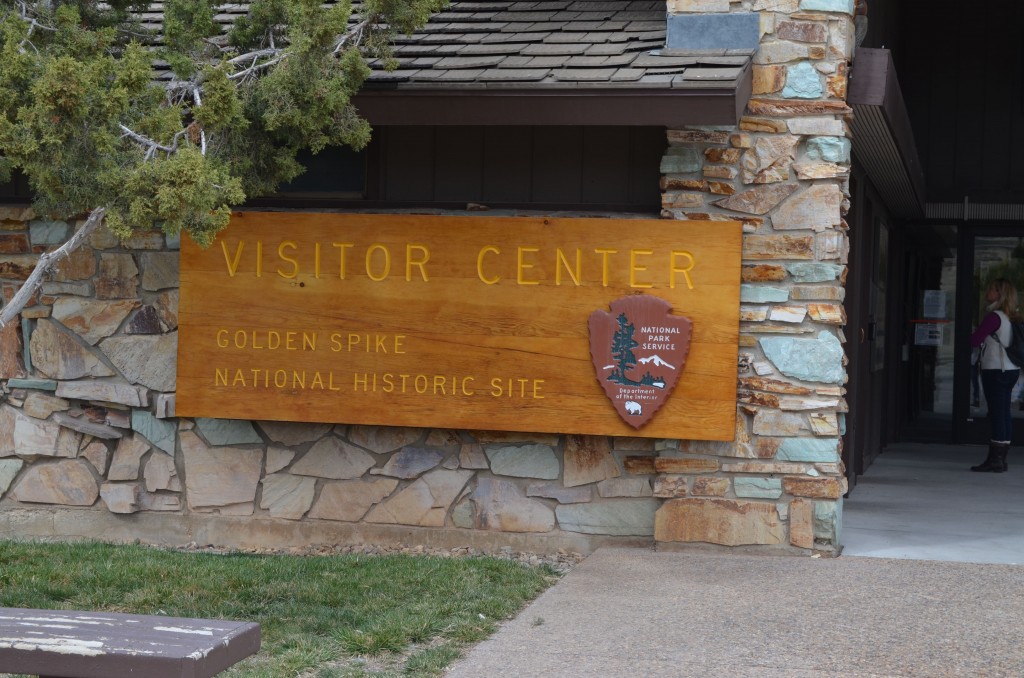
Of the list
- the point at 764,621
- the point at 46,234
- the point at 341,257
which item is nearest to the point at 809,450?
the point at 764,621

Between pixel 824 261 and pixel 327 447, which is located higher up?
pixel 824 261

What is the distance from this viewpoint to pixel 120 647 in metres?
3.22

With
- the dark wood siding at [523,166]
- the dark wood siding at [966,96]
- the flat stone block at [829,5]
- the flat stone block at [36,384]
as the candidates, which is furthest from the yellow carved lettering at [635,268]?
the dark wood siding at [966,96]

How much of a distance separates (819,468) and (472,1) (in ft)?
12.1

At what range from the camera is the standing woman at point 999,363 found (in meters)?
10.3

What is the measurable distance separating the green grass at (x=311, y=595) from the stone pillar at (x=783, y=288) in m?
1.17

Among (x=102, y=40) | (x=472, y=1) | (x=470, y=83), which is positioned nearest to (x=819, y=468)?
(x=470, y=83)

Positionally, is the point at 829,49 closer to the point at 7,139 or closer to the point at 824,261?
the point at 824,261

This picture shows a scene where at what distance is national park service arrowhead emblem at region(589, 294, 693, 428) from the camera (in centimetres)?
654

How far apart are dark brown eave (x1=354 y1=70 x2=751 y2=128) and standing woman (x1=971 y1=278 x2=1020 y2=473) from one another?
16.3 feet

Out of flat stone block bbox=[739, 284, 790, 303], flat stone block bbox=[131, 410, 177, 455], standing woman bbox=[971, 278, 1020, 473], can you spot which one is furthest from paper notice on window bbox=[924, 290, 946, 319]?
flat stone block bbox=[131, 410, 177, 455]

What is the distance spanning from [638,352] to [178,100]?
2809mm

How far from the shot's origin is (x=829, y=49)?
21.2 feet

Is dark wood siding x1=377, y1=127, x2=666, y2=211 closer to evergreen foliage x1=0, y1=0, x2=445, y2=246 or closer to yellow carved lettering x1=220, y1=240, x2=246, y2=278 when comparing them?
yellow carved lettering x1=220, y1=240, x2=246, y2=278
